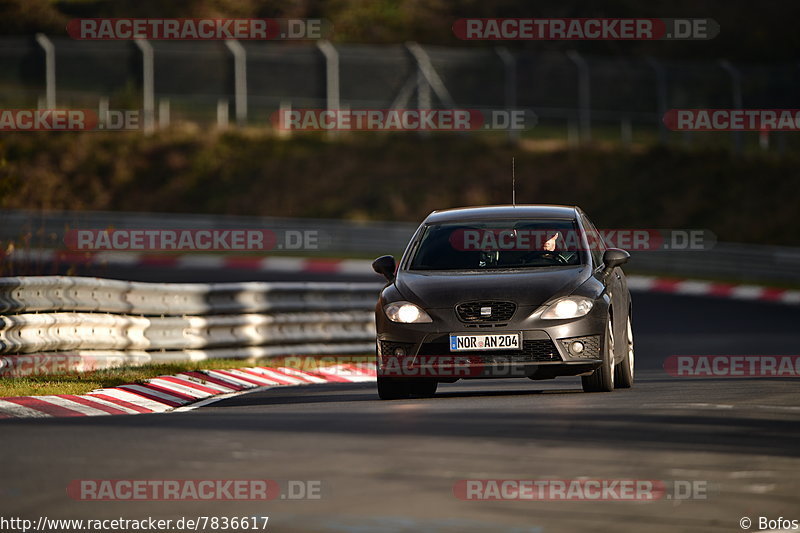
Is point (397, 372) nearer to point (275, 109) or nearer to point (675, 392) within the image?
point (675, 392)

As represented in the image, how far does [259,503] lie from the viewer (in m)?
7.04

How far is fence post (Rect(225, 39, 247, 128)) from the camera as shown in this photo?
1667 inches

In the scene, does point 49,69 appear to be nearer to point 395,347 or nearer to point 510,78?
point 510,78

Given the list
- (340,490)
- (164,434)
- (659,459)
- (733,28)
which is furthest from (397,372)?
(733,28)

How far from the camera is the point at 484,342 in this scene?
40.1 feet

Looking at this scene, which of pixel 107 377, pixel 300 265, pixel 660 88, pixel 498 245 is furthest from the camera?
pixel 660 88

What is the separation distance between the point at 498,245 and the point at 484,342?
1.36m

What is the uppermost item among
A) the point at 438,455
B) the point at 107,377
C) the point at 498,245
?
the point at 498,245

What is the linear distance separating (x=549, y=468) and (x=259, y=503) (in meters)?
1.67

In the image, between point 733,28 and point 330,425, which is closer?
point 330,425

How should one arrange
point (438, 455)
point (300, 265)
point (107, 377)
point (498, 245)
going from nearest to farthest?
1. point (438, 455)
2. point (498, 245)
3. point (107, 377)
4. point (300, 265)

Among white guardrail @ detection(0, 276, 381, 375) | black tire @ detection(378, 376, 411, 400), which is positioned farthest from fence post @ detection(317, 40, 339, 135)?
black tire @ detection(378, 376, 411, 400)

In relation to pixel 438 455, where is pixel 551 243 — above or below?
above

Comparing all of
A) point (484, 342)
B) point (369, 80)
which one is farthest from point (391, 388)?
point (369, 80)
